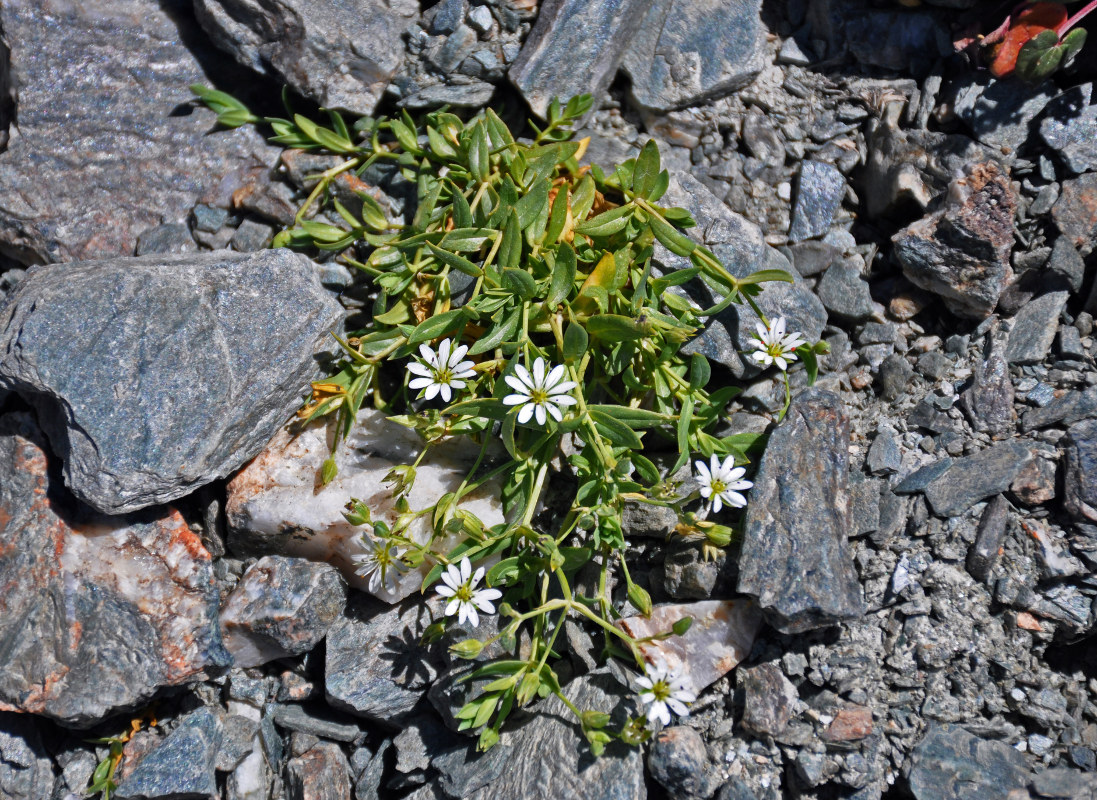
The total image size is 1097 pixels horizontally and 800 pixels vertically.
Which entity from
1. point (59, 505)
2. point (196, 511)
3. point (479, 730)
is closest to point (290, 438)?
point (196, 511)

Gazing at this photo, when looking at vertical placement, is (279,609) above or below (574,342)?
below

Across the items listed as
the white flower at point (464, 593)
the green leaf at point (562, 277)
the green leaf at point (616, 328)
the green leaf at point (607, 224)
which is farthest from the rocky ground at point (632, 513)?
the green leaf at point (562, 277)

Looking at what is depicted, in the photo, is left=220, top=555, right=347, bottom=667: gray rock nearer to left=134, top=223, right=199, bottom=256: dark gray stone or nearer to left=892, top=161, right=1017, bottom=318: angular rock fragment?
left=134, top=223, right=199, bottom=256: dark gray stone

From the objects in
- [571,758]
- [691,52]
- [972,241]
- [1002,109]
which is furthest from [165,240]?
[1002,109]

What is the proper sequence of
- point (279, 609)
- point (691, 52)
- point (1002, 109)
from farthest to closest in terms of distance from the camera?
point (691, 52) → point (1002, 109) → point (279, 609)

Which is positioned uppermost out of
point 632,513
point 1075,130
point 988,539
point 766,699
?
point 1075,130

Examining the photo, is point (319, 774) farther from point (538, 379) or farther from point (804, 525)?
point (804, 525)

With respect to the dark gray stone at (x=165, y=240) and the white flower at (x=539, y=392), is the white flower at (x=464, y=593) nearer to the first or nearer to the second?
the white flower at (x=539, y=392)
